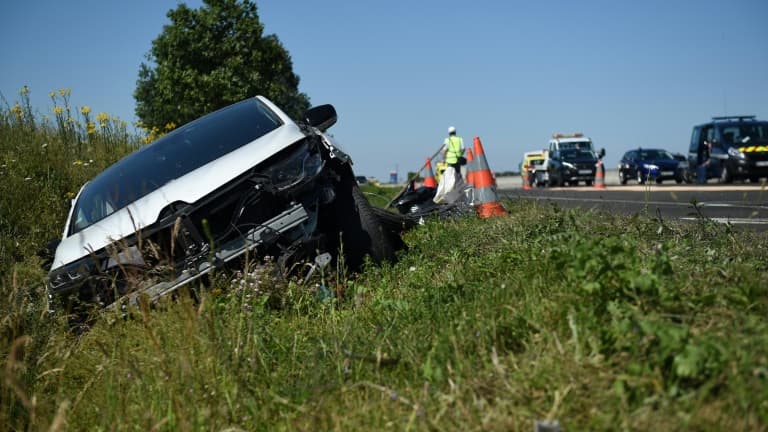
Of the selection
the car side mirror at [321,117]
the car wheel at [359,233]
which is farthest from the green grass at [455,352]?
the car side mirror at [321,117]

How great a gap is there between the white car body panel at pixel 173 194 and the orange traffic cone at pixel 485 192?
14.3ft

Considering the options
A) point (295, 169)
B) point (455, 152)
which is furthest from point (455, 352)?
point (455, 152)

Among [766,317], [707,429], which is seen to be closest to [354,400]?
[707,429]

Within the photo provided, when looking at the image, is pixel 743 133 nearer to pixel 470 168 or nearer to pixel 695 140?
pixel 695 140

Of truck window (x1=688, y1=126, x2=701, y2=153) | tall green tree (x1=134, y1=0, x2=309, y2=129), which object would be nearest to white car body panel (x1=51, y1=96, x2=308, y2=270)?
truck window (x1=688, y1=126, x2=701, y2=153)

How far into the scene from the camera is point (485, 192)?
9891 millimetres

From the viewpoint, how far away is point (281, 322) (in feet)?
14.9

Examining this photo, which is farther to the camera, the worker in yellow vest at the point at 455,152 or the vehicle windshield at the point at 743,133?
the vehicle windshield at the point at 743,133

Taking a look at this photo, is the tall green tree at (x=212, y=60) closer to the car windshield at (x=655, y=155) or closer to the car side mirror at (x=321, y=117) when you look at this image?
the car windshield at (x=655, y=155)

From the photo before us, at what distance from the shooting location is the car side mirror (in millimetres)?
6289

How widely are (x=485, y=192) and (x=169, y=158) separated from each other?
474cm

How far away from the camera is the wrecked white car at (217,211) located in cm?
486

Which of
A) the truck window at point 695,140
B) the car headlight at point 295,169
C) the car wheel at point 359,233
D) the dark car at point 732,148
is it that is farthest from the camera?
the truck window at point 695,140

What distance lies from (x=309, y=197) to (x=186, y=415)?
239 cm
